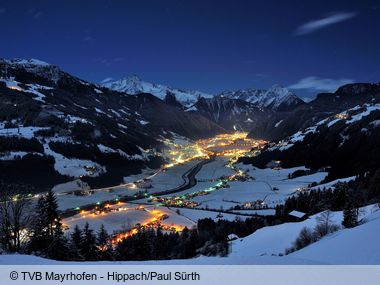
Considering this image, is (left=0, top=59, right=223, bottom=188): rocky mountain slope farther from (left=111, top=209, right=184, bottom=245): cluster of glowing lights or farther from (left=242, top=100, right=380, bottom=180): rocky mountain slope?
(left=242, top=100, right=380, bottom=180): rocky mountain slope

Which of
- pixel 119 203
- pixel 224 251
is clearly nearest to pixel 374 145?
pixel 119 203

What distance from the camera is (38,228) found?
31.8 metres

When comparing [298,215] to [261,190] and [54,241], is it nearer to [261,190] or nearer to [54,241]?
[54,241]

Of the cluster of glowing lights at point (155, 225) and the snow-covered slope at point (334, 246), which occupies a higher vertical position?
the snow-covered slope at point (334, 246)

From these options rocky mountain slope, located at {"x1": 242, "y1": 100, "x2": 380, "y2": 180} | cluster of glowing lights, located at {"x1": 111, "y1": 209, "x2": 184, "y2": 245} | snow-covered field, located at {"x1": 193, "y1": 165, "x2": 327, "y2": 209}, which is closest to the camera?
cluster of glowing lights, located at {"x1": 111, "y1": 209, "x2": 184, "y2": 245}

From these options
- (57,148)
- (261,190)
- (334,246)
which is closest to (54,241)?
(334,246)

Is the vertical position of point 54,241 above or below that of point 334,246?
below

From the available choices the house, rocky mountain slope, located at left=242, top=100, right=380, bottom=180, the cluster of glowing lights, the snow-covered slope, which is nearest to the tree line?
the snow-covered slope

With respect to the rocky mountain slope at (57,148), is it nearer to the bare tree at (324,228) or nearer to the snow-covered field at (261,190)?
the snow-covered field at (261,190)

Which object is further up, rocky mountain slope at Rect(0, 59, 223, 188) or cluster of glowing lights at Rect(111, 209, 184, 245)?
rocky mountain slope at Rect(0, 59, 223, 188)

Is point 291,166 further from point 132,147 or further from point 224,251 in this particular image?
point 224,251

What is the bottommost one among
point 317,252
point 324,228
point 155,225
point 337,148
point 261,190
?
point 155,225

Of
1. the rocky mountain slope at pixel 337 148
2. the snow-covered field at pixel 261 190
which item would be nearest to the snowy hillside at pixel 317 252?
the snow-covered field at pixel 261 190
